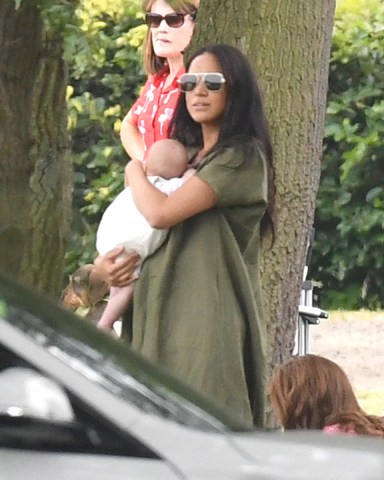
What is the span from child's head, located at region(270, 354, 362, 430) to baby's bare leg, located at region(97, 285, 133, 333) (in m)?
0.87

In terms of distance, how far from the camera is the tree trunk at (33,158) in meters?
7.88

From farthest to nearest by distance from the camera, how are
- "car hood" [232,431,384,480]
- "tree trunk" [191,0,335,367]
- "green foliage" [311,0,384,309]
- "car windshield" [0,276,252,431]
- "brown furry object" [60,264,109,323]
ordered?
"green foliage" [311,0,384,309]
"tree trunk" [191,0,335,367]
"brown furry object" [60,264,109,323]
"car windshield" [0,276,252,431]
"car hood" [232,431,384,480]

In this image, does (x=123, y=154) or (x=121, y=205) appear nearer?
(x=121, y=205)

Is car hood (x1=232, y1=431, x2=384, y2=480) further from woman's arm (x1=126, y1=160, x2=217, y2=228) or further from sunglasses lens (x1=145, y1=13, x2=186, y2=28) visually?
sunglasses lens (x1=145, y1=13, x2=186, y2=28)

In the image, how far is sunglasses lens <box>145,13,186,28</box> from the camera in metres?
5.85

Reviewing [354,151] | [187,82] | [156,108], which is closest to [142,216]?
[187,82]

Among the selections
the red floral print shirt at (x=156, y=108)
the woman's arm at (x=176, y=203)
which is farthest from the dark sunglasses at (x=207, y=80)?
the red floral print shirt at (x=156, y=108)

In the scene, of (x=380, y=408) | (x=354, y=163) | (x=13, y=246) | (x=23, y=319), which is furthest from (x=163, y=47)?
(x=354, y=163)

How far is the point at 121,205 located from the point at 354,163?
703cm

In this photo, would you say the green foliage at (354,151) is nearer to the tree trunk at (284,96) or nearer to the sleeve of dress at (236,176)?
the tree trunk at (284,96)

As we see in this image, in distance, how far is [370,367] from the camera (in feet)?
34.3

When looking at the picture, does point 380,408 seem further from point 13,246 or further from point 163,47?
point 163,47

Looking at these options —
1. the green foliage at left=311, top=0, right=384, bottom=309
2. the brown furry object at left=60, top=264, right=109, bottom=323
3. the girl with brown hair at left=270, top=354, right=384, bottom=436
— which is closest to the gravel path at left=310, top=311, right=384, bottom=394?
the green foliage at left=311, top=0, right=384, bottom=309

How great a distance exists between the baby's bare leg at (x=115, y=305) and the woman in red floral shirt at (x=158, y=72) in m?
0.71
